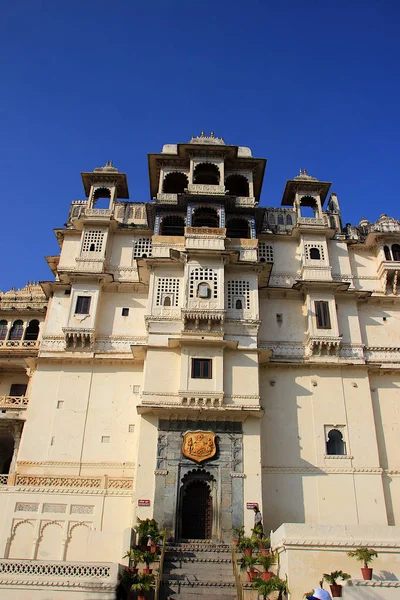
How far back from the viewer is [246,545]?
1886 centimetres

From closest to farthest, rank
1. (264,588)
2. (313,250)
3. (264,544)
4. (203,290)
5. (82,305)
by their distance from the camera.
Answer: (264,588), (264,544), (203,290), (82,305), (313,250)

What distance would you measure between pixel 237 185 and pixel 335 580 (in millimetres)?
23047

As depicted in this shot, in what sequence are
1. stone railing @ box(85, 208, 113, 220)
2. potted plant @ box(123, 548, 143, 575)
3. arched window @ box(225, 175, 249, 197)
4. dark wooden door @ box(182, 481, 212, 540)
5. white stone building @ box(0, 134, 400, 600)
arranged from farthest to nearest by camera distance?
arched window @ box(225, 175, 249, 197), stone railing @ box(85, 208, 113, 220), white stone building @ box(0, 134, 400, 600), dark wooden door @ box(182, 481, 212, 540), potted plant @ box(123, 548, 143, 575)

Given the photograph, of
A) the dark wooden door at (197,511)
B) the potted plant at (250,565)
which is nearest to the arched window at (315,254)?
the dark wooden door at (197,511)

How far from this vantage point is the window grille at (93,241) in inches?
1153

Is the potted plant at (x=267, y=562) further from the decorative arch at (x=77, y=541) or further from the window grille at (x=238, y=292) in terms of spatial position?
the window grille at (x=238, y=292)

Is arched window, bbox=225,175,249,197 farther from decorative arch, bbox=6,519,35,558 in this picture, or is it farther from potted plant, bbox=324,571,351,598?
potted plant, bbox=324,571,351,598

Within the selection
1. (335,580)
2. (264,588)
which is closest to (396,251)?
(335,580)

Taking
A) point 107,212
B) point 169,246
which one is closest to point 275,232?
point 169,246

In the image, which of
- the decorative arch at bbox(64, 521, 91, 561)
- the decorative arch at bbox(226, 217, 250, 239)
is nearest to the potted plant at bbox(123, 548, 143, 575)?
the decorative arch at bbox(64, 521, 91, 561)

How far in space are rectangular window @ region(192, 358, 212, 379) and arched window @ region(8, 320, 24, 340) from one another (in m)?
12.4

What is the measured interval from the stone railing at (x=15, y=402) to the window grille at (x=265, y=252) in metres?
14.8

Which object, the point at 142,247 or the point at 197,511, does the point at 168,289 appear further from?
the point at 197,511

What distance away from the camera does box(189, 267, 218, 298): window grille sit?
26.0 meters
